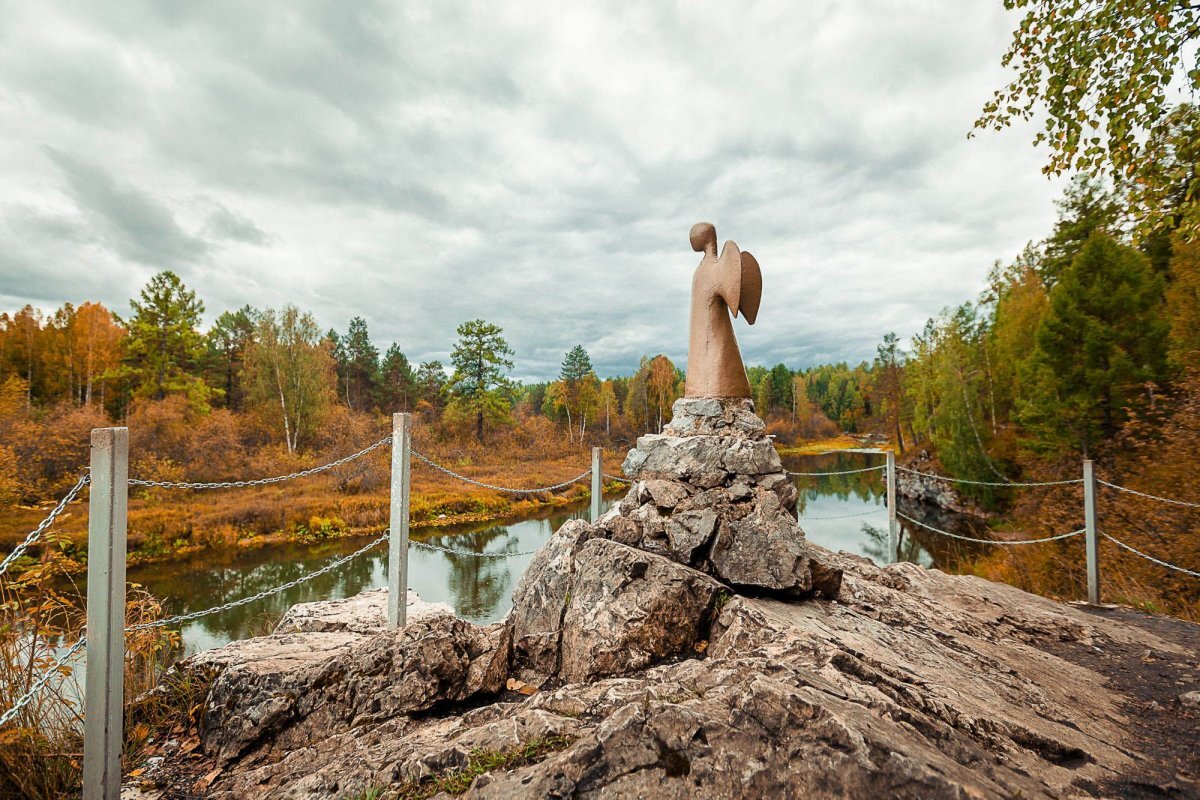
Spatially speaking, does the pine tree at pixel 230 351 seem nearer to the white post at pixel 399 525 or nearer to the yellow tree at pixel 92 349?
the yellow tree at pixel 92 349

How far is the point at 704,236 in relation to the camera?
211 inches

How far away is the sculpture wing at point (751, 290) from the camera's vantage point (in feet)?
16.3

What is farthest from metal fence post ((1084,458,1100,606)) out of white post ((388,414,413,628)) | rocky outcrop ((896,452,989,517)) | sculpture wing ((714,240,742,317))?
rocky outcrop ((896,452,989,517))

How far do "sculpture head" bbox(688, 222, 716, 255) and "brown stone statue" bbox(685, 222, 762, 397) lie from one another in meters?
0.06

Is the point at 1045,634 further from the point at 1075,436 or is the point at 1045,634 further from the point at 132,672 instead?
the point at 1075,436

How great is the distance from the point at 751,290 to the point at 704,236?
84cm

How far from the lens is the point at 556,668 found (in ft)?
11.3

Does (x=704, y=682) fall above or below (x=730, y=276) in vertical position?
below

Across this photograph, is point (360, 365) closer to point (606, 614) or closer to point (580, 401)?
point (580, 401)

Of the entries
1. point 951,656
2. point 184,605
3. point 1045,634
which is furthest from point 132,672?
A: point 184,605

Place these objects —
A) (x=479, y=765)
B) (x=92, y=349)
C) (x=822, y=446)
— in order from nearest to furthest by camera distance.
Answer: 1. (x=479, y=765)
2. (x=92, y=349)
3. (x=822, y=446)

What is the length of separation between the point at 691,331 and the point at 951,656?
3.37 m

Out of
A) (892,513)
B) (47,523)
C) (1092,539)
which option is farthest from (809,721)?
(892,513)

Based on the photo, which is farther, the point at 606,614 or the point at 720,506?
the point at 720,506
